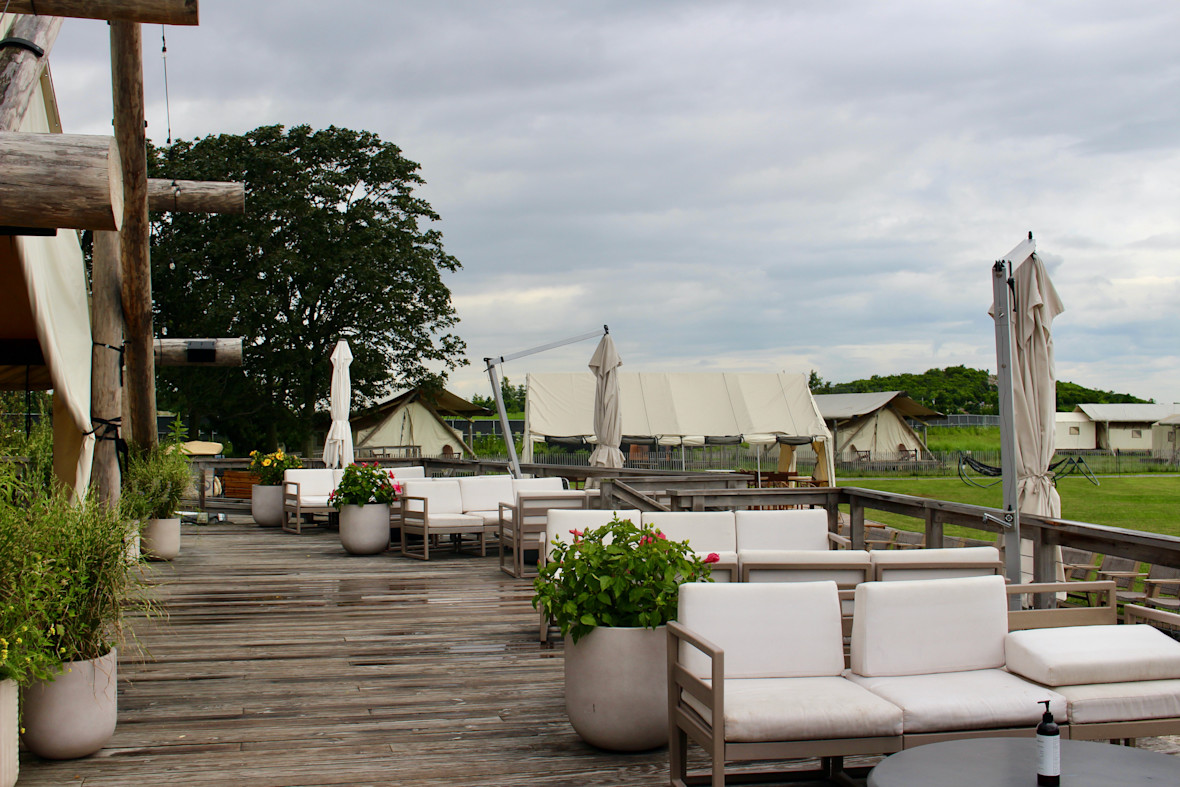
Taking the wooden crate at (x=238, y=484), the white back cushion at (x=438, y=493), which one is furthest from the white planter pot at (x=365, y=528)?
the wooden crate at (x=238, y=484)

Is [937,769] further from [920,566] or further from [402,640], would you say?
[402,640]

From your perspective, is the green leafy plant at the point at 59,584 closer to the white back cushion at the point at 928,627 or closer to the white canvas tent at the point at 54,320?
the white canvas tent at the point at 54,320

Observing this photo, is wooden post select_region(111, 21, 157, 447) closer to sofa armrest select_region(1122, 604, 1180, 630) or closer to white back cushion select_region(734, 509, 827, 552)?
white back cushion select_region(734, 509, 827, 552)

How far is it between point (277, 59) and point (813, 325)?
2770 centimetres

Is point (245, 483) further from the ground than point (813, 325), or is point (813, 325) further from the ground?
point (813, 325)

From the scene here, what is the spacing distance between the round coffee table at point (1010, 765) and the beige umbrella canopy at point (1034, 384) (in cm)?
311

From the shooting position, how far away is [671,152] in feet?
46.5

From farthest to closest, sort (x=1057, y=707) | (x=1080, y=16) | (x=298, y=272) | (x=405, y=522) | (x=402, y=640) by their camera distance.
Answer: (x=298, y=272), (x=405, y=522), (x=1080, y=16), (x=402, y=640), (x=1057, y=707)

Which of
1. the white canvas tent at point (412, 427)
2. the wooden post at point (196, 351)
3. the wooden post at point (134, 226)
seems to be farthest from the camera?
the white canvas tent at point (412, 427)

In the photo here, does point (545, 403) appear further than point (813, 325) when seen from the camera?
No

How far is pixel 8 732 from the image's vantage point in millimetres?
3135

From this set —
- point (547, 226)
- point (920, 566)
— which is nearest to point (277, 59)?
point (547, 226)

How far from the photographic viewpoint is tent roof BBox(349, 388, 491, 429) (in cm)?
2870

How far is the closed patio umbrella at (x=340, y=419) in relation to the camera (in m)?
12.9
